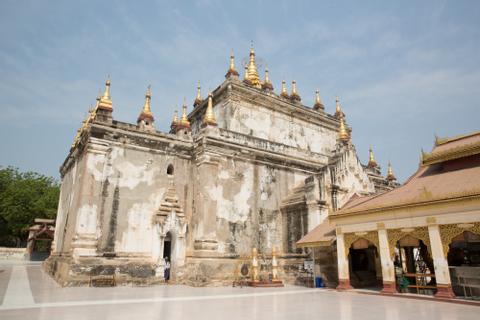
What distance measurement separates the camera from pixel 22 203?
132ft

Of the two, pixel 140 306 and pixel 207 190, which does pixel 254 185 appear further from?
pixel 140 306

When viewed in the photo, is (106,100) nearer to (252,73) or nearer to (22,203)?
(252,73)

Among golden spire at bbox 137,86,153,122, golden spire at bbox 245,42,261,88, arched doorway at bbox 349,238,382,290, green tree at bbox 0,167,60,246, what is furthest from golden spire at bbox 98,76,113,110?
green tree at bbox 0,167,60,246

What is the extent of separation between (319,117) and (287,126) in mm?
3373

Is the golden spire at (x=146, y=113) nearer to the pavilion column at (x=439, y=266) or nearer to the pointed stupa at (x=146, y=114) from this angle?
the pointed stupa at (x=146, y=114)

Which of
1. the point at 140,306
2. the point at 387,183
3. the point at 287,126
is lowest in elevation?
the point at 140,306

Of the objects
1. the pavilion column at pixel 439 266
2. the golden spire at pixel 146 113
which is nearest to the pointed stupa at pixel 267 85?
the golden spire at pixel 146 113

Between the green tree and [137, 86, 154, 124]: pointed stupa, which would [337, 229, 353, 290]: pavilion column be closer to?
[137, 86, 154, 124]: pointed stupa

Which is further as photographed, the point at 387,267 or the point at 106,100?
the point at 106,100

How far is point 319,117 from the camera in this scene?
26.9m

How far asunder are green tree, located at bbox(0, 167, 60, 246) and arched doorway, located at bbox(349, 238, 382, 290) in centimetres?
3521

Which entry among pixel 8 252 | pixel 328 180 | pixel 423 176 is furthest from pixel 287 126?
pixel 8 252

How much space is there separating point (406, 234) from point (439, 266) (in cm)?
149

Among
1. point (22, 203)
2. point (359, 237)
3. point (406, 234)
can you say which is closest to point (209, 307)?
point (359, 237)
